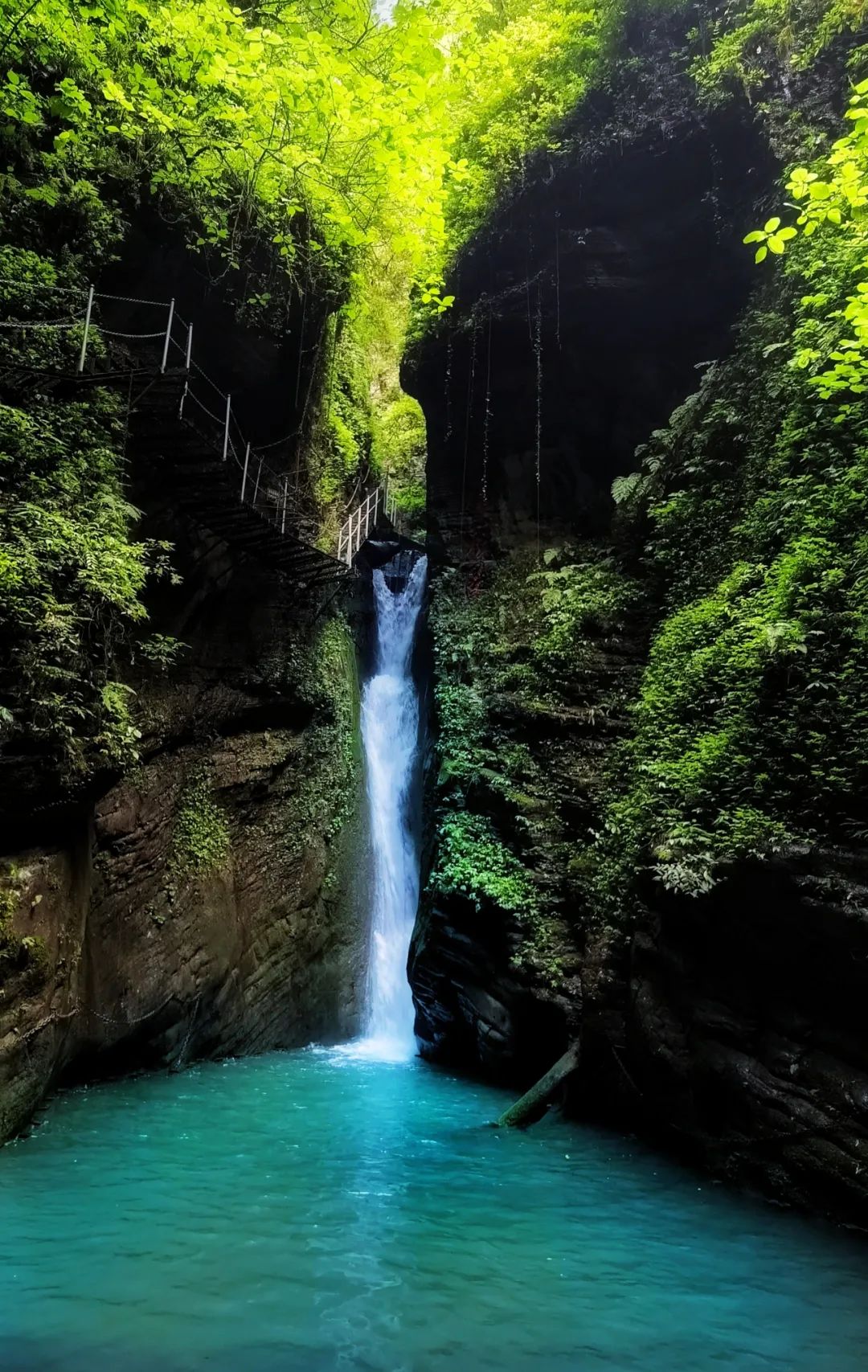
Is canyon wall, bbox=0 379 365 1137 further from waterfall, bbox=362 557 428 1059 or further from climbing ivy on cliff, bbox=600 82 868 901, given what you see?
climbing ivy on cliff, bbox=600 82 868 901

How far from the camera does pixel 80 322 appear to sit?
345 inches

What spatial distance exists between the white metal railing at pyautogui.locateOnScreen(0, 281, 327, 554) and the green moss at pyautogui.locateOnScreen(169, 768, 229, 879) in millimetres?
4466

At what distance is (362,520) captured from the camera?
18.4 m

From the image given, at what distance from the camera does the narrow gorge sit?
4895mm

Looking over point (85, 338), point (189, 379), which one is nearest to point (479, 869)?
point (189, 379)

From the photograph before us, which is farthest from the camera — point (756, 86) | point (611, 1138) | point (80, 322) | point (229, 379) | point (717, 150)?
point (229, 379)

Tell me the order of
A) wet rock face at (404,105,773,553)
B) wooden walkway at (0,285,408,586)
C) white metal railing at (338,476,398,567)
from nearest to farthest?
wooden walkway at (0,285,408,586)
wet rock face at (404,105,773,553)
white metal railing at (338,476,398,567)

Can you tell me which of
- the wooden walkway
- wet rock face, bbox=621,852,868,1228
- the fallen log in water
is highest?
the wooden walkway

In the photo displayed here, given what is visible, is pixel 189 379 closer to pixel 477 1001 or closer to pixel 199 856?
pixel 199 856

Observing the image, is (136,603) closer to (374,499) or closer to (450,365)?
(450,365)

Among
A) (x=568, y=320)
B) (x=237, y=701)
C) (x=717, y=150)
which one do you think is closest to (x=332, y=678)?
(x=237, y=701)

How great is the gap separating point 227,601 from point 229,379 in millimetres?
4276

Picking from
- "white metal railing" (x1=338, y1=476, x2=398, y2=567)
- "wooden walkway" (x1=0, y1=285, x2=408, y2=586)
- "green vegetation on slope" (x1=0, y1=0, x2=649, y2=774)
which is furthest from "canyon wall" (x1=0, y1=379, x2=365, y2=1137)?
"white metal railing" (x1=338, y1=476, x2=398, y2=567)

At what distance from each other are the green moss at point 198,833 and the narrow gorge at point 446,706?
0.08 metres
